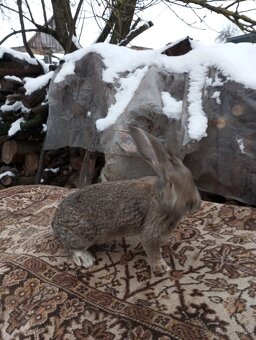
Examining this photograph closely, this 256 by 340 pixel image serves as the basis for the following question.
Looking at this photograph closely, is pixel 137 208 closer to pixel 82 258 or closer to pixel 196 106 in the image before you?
pixel 82 258

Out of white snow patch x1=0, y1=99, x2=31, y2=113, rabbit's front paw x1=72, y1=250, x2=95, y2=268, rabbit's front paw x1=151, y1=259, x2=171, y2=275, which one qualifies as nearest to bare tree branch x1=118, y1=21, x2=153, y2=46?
white snow patch x1=0, y1=99, x2=31, y2=113

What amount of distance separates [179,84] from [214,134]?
1.90 feet

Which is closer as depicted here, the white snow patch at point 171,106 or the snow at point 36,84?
the white snow patch at point 171,106

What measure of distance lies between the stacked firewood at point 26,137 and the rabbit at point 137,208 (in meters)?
2.67

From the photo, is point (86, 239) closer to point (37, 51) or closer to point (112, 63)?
point (112, 63)

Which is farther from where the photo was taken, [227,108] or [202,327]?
[227,108]

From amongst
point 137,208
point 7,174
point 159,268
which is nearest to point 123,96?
point 137,208

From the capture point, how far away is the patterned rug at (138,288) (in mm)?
1902

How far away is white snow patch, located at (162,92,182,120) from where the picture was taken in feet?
10.8

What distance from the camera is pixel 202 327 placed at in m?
1.86

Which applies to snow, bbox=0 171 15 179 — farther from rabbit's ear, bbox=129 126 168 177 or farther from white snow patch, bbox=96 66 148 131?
rabbit's ear, bbox=129 126 168 177

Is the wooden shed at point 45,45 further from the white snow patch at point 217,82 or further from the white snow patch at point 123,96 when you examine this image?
the white snow patch at point 217,82

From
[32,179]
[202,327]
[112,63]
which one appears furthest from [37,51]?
[202,327]

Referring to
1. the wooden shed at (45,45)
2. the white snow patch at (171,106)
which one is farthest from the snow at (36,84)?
the wooden shed at (45,45)
